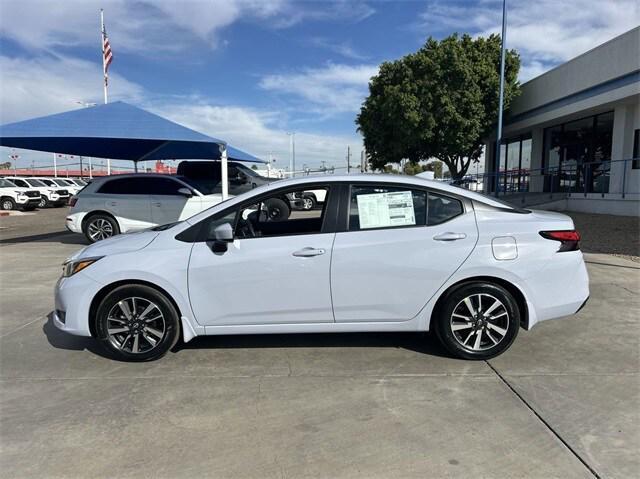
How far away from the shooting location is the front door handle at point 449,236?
12.9 feet

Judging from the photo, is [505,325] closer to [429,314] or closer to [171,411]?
[429,314]

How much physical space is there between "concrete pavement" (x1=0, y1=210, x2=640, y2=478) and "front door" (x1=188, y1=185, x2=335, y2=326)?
464mm

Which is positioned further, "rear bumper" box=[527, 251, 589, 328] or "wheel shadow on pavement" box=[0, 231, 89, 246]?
"wheel shadow on pavement" box=[0, 231, 89, 246]

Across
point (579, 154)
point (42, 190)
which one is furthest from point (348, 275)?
point (42, 190)

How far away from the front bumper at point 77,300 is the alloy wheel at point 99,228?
276 inches

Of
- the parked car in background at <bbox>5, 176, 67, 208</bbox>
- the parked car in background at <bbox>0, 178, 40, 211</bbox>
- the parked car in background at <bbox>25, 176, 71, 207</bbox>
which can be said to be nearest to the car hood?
the parked car in background at <bbox>0, 178, 40, 211</bbox>

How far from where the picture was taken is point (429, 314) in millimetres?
4027

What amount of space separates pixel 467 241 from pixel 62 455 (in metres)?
3.28

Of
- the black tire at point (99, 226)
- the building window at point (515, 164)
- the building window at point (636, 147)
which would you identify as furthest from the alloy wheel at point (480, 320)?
the building window at point (515, 164)

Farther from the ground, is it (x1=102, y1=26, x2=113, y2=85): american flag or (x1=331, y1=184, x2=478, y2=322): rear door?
(x1=102, y1=26, x2=113, y2=85): american flag

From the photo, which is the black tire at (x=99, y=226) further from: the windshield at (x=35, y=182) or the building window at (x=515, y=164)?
the windshield at (x=35, y=182)

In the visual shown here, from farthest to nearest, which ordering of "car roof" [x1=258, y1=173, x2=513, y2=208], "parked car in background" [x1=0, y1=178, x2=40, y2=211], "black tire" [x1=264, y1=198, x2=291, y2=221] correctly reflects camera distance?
"parked car in background" [x1=0, y1=178, x2=40, y2=211] < "black tire" [x1=264, y1=198, x2=291, y2=221] < "car roof" [x1=258, y1=173, x2=513, y2=208]

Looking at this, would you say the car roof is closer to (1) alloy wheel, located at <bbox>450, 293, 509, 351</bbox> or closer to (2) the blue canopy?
(1) alloy wheel, located at <bbox>450, 293, 509, 351</bbox>

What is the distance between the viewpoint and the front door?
390 centimetres
